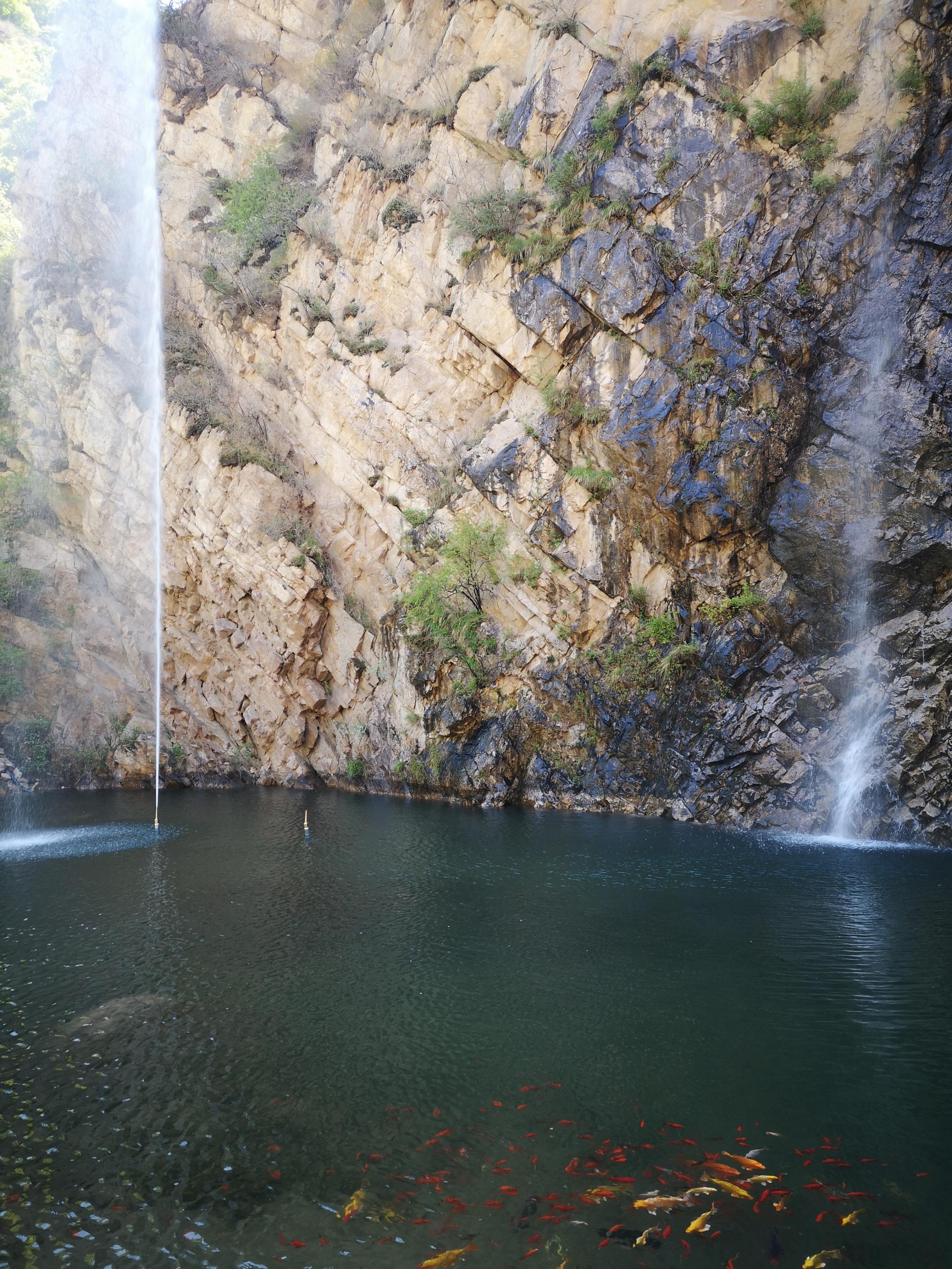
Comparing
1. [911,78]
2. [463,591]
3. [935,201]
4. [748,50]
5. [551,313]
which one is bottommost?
[463,591]

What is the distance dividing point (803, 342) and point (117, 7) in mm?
46320

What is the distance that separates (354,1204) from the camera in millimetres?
6113

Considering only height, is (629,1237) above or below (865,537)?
below

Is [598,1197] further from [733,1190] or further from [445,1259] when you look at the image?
[445,1259]

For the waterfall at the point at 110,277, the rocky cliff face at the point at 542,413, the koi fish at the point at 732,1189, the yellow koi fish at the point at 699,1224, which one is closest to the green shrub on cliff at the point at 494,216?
the rocky cliff face at the point at 542,413

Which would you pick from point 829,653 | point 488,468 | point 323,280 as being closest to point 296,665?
point 488,468

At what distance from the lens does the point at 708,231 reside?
24.7 meters

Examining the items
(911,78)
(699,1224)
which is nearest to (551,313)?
(911,78)

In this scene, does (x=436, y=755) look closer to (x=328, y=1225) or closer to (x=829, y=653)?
(x=829, y=653)

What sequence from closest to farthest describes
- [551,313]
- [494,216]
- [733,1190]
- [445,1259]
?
[445,1259]
[733,1190]
[551,313]
[494,216]

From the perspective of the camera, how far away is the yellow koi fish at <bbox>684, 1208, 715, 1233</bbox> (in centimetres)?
567

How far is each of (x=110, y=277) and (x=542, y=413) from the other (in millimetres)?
26952

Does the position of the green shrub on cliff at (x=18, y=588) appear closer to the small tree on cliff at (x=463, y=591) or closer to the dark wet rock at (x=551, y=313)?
the small tree on cliff at (x=463, y=591)

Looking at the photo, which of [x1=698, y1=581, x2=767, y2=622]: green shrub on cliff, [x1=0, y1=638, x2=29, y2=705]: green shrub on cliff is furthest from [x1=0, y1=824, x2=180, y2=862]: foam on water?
[x1=698, y1=581, x2=767, y2=622]: green shrub on cliff
